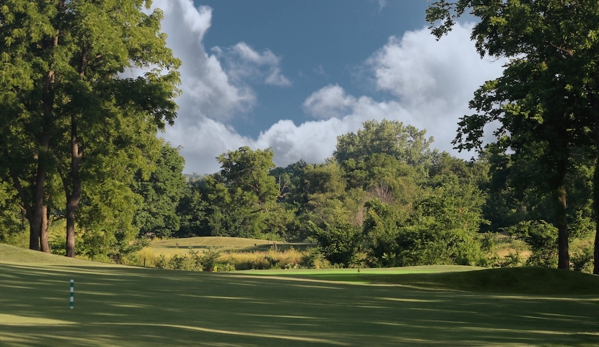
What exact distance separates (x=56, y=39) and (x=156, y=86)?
6725 mm

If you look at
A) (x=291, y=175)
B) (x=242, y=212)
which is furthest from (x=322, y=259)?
(x=291, y=175)

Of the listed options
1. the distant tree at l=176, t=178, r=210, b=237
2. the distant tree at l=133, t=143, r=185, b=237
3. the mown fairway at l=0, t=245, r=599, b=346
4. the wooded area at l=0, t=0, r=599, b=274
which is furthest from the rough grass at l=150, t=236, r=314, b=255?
the mown fairway at l=0, t=245, r=599, b=346

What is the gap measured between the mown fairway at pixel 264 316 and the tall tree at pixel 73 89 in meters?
18.6

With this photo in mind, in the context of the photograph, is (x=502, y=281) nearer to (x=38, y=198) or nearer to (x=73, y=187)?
(x=73, y=187)

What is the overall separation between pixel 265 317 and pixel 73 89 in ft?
98.3

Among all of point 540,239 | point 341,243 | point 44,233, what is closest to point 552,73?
point 540,239

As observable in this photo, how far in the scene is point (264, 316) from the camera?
13984mm

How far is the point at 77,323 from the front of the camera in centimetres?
1152

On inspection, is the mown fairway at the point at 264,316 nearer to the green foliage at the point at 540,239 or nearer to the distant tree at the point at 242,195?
the green foliage at the point at 540,239

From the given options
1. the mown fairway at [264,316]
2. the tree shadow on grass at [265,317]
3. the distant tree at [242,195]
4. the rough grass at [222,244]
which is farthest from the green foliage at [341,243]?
the distant tree at [242,195]

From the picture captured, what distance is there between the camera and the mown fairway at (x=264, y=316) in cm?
1047

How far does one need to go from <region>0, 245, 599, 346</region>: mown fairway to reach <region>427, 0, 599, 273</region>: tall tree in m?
11.2

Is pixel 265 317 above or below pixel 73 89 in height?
below

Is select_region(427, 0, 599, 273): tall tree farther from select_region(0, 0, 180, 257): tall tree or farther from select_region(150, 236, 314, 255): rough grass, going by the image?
select_region(150, 236, 314, 255): rough grass
